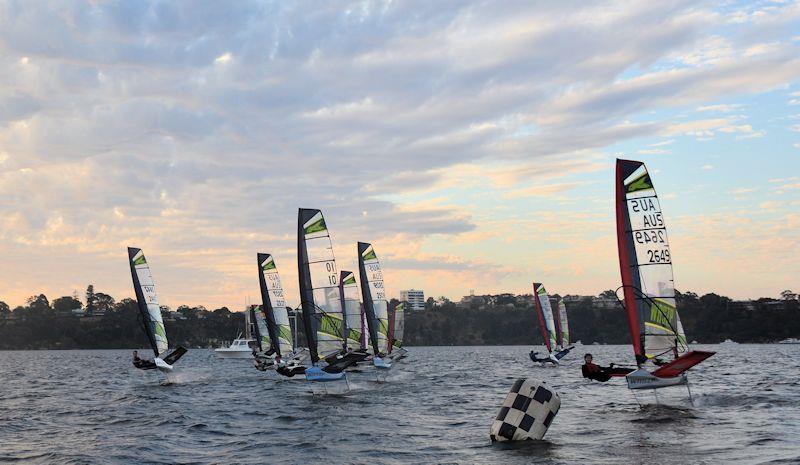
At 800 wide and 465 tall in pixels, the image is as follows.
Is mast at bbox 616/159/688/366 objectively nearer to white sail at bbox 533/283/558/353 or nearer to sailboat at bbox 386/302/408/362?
sailboat at bbox 386/302/408/362

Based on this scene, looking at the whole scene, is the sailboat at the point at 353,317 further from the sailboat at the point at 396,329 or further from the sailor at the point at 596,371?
the sailor at the point at 596,371

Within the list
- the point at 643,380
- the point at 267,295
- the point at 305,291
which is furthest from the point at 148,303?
the point at 643,380

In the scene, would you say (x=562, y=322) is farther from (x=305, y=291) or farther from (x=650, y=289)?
(x=650, y=289)

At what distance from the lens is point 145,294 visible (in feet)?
150

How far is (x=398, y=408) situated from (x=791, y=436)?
14.2m

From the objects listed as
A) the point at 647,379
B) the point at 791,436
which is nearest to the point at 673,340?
the point at 647,379

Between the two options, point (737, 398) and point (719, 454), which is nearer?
point (719, 454)

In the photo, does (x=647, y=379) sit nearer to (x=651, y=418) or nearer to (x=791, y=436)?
(x=651, y=418)

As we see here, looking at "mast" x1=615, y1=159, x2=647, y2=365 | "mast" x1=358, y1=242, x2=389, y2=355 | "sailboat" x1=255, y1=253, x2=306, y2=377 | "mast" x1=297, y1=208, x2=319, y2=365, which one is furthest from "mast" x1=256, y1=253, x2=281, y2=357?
"mast" x1=615, y1=159, x2=647, y2=365

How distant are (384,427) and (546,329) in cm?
4722

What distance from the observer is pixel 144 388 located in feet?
145

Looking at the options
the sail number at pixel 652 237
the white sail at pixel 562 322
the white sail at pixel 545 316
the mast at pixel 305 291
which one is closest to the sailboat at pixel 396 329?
the white sail at pixel 545 316

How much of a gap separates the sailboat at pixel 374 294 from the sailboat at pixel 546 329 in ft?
60.9

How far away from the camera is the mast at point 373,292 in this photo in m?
52.4
